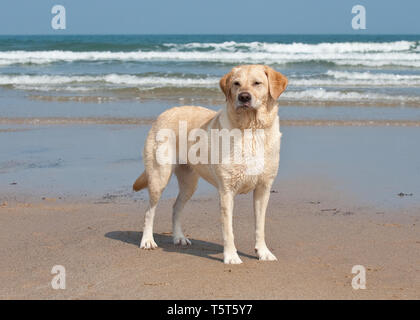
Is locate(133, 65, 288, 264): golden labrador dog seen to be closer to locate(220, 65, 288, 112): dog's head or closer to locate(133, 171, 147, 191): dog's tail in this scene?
locate(220, 65, 288, 112): dog's head

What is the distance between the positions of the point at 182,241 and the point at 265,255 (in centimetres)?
91

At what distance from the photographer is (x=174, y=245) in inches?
219

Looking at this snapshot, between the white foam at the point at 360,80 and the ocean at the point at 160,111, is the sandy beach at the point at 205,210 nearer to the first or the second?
the ocean at the point at 160,111

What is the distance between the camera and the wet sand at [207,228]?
4.30 meters

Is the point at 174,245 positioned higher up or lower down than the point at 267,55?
lower down

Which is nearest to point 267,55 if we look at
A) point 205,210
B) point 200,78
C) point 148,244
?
point 200,78

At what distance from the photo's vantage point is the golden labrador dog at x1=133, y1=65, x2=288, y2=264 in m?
4.68

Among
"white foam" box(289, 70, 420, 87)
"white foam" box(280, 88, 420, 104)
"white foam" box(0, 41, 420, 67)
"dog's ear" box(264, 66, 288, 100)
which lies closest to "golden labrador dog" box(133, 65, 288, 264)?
"dog's ear" box(264, 66, 288, 100)

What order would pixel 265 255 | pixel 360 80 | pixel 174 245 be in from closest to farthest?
pixel 265 255 → pixel 174 245 → pixel 360 80

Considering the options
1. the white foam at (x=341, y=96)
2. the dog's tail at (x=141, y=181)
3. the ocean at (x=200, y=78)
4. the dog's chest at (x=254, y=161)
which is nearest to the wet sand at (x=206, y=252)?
the dog's tail at (x=141, y=181)

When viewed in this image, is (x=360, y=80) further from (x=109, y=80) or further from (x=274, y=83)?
(x=274, y=83)

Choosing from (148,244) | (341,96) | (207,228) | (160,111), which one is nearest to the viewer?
(148,244)
